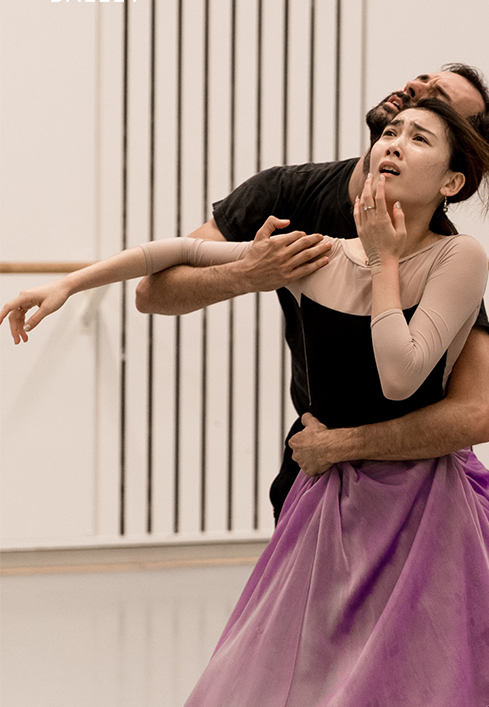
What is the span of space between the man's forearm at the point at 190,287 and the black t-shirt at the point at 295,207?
A: 253mm

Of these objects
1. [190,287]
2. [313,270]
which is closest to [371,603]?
[313,270]

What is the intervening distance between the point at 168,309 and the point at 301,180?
1.44 ft

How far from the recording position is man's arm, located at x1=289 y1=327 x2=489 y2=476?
51.6 inches

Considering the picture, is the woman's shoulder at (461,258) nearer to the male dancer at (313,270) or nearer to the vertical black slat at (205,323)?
the male dancer at (313,270)

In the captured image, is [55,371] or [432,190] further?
[55,371]

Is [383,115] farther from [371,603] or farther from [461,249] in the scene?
[371,603]

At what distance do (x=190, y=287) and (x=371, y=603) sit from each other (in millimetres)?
645

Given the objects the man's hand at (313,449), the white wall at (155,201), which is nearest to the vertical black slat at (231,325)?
the white wall at (155,201)

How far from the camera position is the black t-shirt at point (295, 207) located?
1766mm

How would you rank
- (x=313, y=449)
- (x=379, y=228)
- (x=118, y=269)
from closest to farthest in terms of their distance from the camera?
(x=379, y=228) < (x=313, y=449) < (x=118, y=269)

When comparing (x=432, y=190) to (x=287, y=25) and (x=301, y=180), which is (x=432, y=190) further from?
(x=287, y=25)

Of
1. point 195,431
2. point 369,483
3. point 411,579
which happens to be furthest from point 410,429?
point 195,431

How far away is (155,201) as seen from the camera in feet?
9.61

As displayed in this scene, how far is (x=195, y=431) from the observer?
3.00m
